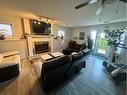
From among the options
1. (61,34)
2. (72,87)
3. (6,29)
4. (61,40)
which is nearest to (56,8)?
(72,87)

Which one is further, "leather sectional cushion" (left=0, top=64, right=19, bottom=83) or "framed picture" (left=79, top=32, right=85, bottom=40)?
"framed picture" (left=79, top=32, right=85, bottom=40)

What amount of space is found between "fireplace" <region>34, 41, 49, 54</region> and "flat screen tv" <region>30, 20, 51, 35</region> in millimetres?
674

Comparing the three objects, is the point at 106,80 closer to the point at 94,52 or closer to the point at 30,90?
the point at 30,90

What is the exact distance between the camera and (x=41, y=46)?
5.22m

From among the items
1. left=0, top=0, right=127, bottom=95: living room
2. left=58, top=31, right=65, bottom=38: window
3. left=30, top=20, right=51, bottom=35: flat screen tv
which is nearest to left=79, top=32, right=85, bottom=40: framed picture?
left=0, top=0, right=127, bottom=95: living room

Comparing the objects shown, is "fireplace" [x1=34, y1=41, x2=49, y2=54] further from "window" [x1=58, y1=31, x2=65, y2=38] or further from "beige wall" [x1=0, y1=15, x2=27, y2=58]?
"window" [x1=58, y1=31, x2=65, y2=38]

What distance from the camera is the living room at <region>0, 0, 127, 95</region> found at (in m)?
2.08

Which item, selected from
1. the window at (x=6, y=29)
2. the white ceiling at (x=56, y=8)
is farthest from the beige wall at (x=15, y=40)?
the white ceiling at (x=56, y=8)

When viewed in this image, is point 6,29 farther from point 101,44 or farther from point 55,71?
point 101,44

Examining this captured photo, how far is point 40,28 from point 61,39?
2206 mm

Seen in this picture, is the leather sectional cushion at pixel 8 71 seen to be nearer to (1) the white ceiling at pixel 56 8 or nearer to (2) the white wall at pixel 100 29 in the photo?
(1) the white ceiling at pixel 56 8

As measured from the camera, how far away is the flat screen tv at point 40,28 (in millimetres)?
4563

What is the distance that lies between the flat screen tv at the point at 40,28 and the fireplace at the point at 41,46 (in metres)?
0.67

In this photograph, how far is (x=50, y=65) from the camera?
1889 millimetres
